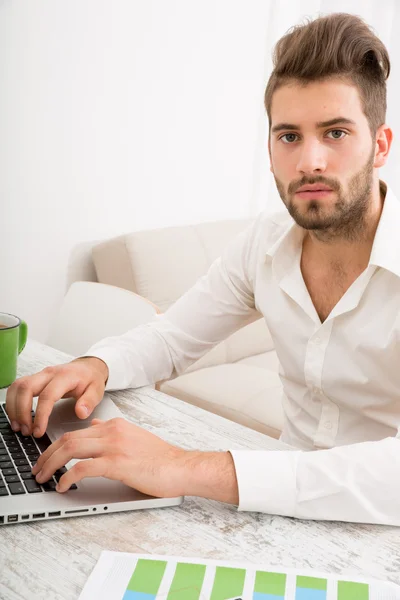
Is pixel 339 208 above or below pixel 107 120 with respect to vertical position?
below

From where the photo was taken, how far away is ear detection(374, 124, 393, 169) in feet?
4.56

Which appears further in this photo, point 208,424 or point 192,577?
point 208,424

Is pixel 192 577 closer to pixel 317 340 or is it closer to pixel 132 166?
pixel 317 340

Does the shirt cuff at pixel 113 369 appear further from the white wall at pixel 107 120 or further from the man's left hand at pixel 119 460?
the white wall at pixel 107 120

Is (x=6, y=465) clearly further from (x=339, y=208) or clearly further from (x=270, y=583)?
(x=339, y=208)

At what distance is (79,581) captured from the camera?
740mm

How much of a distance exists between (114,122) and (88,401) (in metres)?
1.42

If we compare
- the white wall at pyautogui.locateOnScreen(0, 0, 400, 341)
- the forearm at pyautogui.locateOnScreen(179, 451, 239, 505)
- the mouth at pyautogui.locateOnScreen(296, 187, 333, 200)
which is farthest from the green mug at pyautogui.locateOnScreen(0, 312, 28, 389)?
the white wall at pyautogui.locateOnScreen(0, 0, 400, 341)

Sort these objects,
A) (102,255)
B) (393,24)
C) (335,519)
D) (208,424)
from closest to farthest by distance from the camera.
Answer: (335,519) < (208,424) < (102,255) < (393,24)

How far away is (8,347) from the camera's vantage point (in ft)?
4.06

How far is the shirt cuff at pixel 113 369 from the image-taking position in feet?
4.11

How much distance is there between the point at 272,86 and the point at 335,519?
2.77 feet

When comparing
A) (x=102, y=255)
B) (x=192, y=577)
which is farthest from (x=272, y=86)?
(x=102, y=255)

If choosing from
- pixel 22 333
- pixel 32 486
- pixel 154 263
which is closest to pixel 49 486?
pixel 32 486
